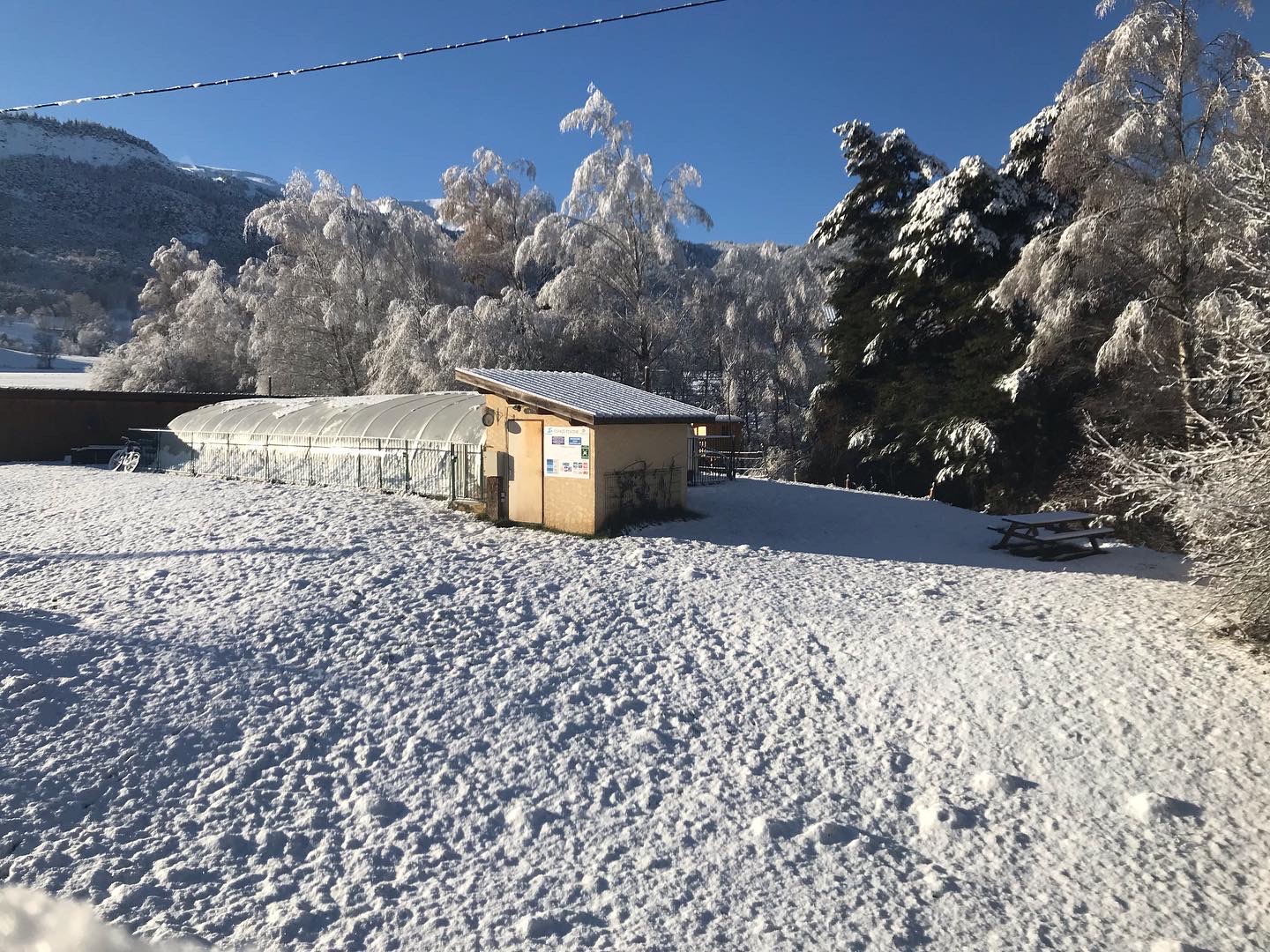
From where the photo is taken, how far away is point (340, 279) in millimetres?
31531

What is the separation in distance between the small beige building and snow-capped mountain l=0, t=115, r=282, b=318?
3154 inches

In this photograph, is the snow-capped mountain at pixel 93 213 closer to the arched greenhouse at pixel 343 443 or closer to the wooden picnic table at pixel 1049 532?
the arched greenhouse at pixel 343 443

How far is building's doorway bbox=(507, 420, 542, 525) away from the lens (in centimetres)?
1477

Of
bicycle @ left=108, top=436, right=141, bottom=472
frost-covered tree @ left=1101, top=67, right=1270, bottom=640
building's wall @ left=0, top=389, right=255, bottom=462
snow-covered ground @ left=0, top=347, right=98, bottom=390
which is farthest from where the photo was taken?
snow-covered ground @ left=0, top=347, right=98, bottom=390

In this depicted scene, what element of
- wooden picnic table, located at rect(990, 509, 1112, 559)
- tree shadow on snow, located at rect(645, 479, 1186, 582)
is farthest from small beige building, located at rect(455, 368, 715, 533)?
wooden picnic table, located at rect(990, 509, 1112, 559)

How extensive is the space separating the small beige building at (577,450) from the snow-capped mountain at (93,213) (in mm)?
80110

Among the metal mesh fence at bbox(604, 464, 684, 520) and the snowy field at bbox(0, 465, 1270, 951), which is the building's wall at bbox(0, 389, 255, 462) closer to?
the snowy field at bbox(0, 465, 1270, 951)

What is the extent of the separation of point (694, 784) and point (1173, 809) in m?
4.08

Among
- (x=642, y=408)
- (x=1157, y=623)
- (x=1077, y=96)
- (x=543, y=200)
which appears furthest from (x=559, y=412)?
(x=543, y=200)

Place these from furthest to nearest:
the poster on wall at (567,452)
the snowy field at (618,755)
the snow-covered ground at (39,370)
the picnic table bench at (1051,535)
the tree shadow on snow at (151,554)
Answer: the snow-covered ground at (39,370)
the poster on wall at (567,452)
the picnic table bench at (1051,535)
the tree shadow on snow at (151,554)
the snowy field at (618,755)

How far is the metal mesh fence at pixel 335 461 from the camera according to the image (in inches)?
651

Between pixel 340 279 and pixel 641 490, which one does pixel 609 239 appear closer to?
pixel 340 279

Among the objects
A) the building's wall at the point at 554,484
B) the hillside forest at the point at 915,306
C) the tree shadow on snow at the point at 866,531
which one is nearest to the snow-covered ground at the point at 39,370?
the hillside forest at the point at 915,306

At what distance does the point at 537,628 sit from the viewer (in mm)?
9312
